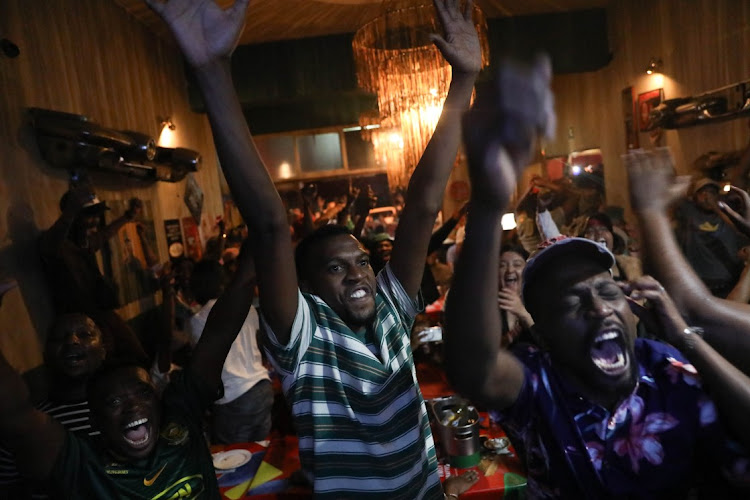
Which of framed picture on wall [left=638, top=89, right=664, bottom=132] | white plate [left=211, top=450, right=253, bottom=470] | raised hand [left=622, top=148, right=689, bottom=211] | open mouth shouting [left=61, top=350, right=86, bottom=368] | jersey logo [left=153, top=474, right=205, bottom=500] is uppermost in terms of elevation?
framed picture on wall [left=638, top=89, right=664, bottom=132]

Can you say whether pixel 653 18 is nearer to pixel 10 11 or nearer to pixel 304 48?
pixel 304 48

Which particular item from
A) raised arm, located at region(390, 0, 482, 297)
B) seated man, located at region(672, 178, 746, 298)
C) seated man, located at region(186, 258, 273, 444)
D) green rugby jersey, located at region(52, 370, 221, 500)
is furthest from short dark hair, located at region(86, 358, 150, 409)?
seated man, located at region(672, 178, 746, 298)

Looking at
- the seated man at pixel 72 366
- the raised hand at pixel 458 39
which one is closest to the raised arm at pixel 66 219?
the seated man at pixel 72 366

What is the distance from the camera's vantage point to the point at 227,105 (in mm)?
1034

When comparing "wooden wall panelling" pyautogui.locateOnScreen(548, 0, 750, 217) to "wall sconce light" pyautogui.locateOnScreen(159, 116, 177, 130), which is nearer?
"wooden wall panelling" pyautogui.locateOnScreen(548, 0, 750, 217)

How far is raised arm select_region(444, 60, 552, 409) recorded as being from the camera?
84 centimetres

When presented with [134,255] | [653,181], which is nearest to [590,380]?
[653,181]

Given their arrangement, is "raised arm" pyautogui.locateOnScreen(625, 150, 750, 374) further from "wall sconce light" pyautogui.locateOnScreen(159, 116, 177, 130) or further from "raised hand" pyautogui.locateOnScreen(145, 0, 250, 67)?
"wall sconce light" pyautogui.locateOnScreen(159, 116, 177, 130)

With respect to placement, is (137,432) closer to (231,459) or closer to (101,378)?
(101,378)

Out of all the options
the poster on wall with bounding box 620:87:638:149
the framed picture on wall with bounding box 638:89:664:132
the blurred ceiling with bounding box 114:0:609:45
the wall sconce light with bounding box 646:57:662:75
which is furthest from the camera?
the poster on wall with bounding box 620:87:638:149

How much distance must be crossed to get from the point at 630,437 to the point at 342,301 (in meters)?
0.75

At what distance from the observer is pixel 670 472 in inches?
39.5

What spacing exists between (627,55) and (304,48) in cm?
389

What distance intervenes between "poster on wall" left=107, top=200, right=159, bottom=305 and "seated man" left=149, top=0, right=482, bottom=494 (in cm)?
331
